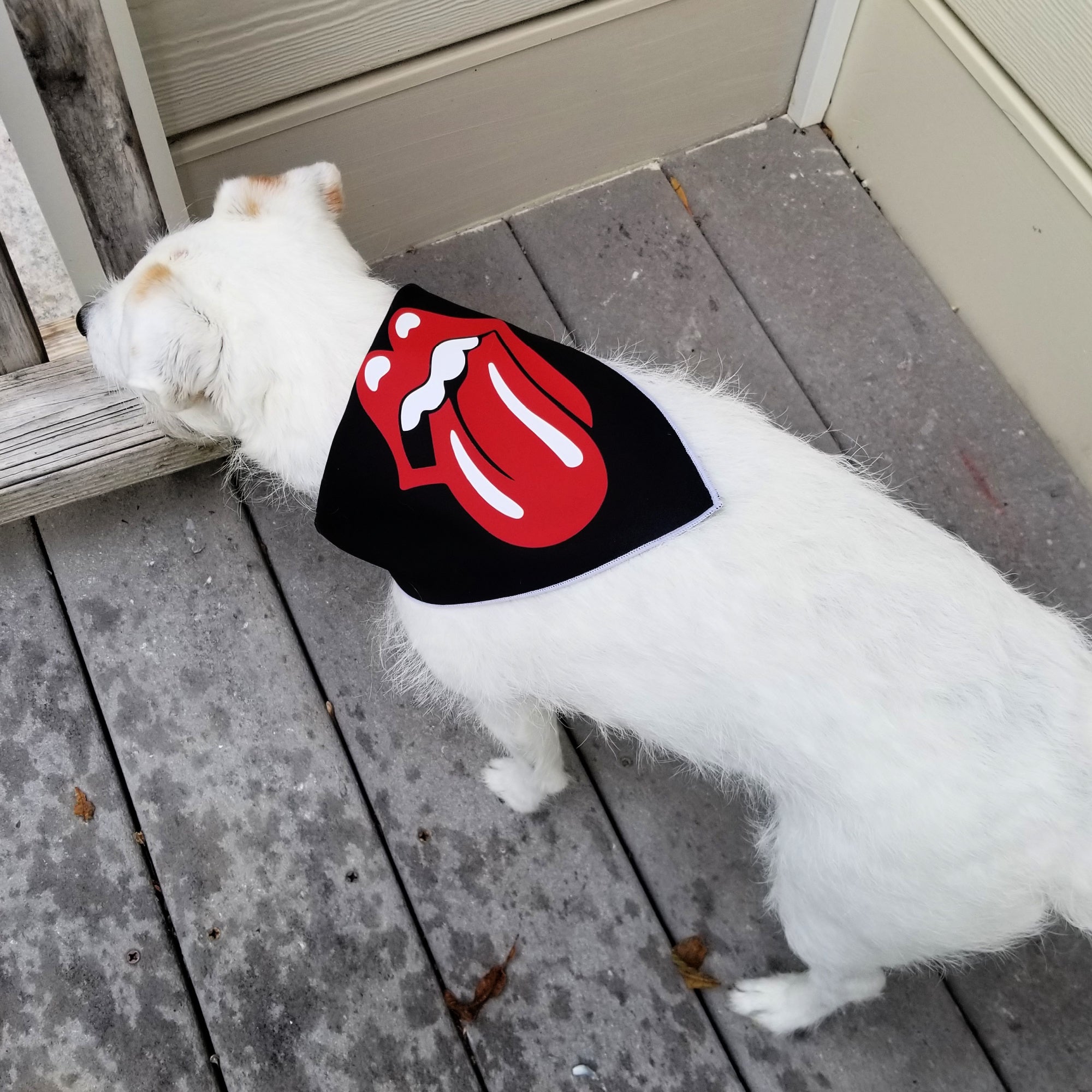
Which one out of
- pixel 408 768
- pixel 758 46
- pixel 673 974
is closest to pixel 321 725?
pixel 408 768

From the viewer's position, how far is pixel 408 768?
2195 mm

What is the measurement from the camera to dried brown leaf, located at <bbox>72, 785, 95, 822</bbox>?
213cm

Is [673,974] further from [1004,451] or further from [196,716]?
[1004,451]

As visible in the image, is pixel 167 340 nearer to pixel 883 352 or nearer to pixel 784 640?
pixel 784 640

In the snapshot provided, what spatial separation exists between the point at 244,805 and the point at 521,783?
61 centimetres

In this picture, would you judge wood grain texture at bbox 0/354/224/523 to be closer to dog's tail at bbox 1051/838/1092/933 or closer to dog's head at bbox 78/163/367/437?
dog's head at bbox 78/163/367/437

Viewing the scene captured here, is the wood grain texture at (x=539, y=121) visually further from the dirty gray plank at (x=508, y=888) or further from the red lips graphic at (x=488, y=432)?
the red lips graphic at (x=488, y=432)

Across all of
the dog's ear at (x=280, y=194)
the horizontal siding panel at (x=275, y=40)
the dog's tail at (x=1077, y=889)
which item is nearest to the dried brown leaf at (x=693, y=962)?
the dog's tail at (x=1077, y=889)

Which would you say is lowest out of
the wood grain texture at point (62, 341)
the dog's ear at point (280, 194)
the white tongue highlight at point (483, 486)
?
the wood grain texture at point (62, 341)

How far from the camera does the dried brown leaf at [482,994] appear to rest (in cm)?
199

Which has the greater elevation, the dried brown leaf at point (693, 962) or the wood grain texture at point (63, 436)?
the wood grain texture at point (63, 436)

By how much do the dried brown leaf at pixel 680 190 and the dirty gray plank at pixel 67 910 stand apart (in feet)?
6.30

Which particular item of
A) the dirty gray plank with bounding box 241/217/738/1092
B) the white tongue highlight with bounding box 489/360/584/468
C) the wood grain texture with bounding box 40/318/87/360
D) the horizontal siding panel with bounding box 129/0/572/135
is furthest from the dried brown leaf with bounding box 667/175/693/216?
the wood grain texture with bounding box 40/318/87/360

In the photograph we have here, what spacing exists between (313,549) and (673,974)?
1.25 m
